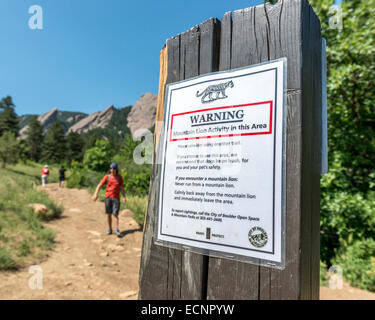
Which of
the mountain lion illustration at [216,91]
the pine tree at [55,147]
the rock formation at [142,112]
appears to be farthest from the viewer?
the rock formation at [142,112]

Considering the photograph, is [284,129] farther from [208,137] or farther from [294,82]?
[208,137]

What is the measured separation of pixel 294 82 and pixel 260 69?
0.49 ft

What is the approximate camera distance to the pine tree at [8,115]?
44875mm

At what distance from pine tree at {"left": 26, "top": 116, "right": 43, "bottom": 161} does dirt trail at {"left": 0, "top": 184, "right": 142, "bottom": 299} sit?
5089 cm

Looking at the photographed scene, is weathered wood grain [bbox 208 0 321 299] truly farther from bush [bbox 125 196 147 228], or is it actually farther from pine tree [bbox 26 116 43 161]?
pine tree [bbox 26 116 43 161]

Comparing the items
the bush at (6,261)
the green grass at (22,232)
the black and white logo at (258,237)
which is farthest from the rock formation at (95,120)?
the black and white logo at (258,237)

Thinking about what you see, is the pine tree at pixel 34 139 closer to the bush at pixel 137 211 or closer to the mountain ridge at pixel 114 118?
the mountain ridge at pixel 114 118

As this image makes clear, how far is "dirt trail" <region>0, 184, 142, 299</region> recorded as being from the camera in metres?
3.80

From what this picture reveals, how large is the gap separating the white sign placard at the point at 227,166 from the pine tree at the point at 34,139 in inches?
2271

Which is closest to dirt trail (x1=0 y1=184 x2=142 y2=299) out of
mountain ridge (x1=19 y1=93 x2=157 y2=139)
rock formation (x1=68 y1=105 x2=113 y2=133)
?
mountain ridge (x1=19 y1=93 x2=157 y2=139)

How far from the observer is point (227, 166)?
3.32ft

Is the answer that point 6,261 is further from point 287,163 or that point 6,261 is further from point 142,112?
point 142,112

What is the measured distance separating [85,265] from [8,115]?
52.3m

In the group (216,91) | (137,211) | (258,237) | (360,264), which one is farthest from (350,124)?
(137,211)
